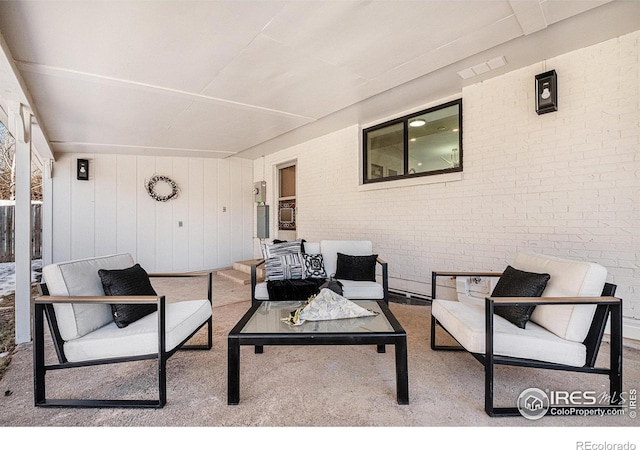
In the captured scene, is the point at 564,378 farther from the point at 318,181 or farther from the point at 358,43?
the point at 318,181

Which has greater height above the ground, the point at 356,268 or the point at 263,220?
the point at 263,220

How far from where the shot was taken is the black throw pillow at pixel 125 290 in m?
1.87

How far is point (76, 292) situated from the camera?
1814 mm

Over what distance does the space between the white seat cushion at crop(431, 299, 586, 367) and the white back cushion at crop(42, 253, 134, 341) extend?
2.25 m

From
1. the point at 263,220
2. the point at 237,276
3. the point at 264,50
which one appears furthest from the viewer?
the point at 263,220

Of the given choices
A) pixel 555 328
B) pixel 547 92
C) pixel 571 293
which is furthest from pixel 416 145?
pixel 555 328

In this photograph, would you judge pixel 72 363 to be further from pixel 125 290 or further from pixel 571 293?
pixel 571 293

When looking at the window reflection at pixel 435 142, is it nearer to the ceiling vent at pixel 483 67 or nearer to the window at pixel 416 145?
the window at pixel 416 145

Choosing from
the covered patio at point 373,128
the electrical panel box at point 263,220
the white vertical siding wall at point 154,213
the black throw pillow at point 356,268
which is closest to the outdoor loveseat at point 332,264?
the black throw pillow at point 356,268

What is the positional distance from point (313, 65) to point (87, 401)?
292cm

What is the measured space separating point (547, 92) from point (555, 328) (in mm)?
2239

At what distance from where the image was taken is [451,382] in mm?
1925

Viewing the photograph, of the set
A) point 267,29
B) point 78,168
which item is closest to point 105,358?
point 267,29

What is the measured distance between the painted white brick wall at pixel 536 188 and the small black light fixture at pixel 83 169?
522cm
